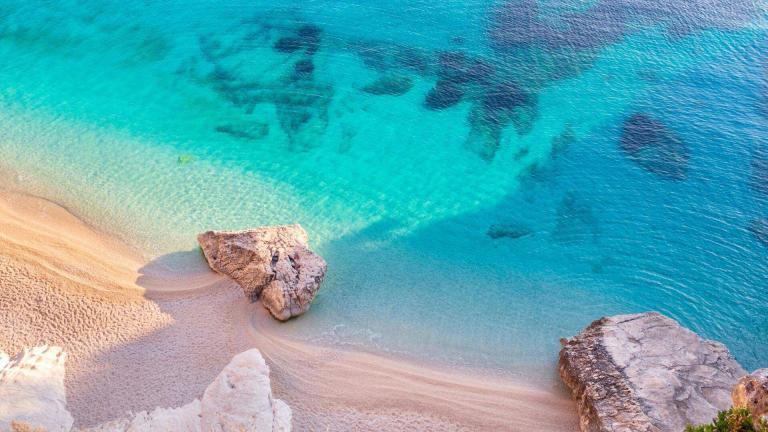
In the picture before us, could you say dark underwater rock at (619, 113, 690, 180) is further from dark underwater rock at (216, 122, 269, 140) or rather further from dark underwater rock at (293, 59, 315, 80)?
dark underwater rock at (216, 122, 269, 140)

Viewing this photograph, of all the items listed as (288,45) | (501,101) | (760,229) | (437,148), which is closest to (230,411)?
(437,148)

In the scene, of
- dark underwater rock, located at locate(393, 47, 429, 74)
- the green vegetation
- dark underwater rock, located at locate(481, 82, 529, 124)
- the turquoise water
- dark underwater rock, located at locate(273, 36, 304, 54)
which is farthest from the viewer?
dark underwater rock, located at locate(273, 36, 304, 54)

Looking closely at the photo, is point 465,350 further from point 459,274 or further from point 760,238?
point 760,238

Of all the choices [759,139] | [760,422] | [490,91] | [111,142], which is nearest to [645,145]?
[759,139]

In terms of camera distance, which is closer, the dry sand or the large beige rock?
the large beige rock

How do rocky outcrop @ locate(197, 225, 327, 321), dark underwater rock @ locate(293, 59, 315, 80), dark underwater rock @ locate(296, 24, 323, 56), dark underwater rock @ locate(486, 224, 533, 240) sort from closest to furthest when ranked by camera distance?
1. rocky outcrop @ locate(197, 225, 327, 321)
2. dark underwater rock @ locate(486, 224, 533, 240)
3. dark underwater rock @ locate(293, 59, 315, 80)
4. dark underwater rock @ locate(296, 24, 323, 56)

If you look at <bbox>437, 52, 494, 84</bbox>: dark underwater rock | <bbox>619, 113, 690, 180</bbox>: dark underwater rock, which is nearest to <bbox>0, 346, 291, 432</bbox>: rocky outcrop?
<bbox>619, 113, 690, 180</bbox>: dark underwater rock
